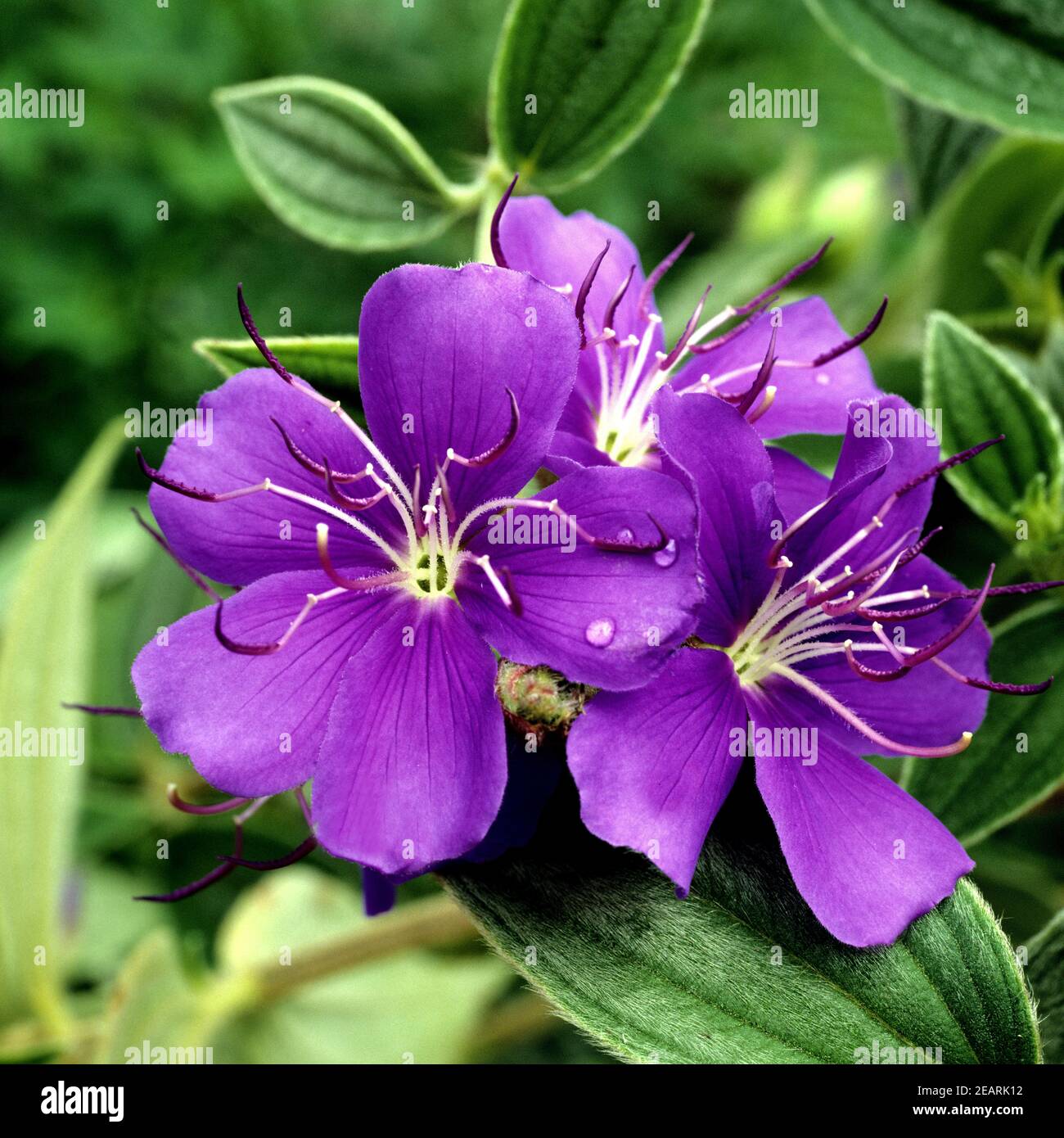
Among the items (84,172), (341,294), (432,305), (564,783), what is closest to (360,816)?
(564,783)

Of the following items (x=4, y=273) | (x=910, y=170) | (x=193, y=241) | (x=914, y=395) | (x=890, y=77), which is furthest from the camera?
(x=193, y=241)

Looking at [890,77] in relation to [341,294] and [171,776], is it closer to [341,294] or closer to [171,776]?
[171,776]

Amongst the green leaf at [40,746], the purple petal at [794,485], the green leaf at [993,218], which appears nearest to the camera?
the purple petal at [794,485]

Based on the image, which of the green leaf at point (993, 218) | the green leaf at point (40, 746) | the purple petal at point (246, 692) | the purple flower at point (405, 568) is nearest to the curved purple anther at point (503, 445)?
the purple flower at point (405, 568)

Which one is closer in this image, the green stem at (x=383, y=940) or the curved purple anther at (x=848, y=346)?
the curved purple anther at (x=848, y=346)

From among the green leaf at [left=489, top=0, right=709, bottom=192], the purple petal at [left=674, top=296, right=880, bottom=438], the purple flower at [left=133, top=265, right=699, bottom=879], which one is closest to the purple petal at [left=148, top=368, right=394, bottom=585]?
the purple flower at [left=133, top=265, right=699, bottom=879]

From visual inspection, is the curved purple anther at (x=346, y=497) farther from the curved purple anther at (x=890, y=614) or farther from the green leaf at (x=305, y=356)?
the curved purple anther at (x=890, y=614)
